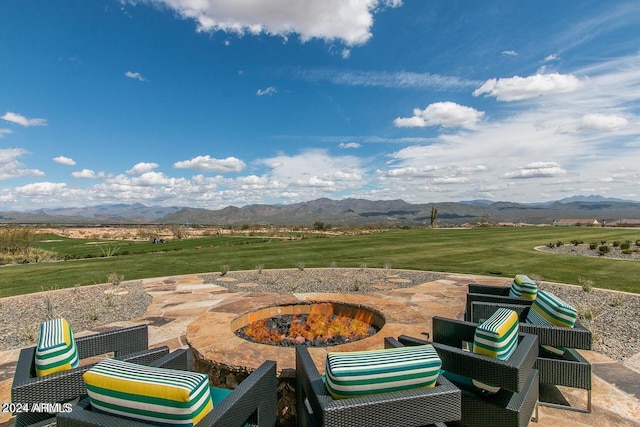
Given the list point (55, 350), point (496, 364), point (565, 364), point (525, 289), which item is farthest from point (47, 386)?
point (525, 289)

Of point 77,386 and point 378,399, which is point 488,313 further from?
point 77,386

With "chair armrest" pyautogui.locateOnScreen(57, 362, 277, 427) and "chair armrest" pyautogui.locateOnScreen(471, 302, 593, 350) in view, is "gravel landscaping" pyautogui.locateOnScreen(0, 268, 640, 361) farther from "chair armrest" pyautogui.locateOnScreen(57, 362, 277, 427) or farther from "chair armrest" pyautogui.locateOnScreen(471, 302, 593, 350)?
"chair armrest" pyautogui.locateOnScreen(57, 362, 277, 427)

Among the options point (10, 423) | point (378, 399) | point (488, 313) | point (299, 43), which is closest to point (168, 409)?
point (378, 399)

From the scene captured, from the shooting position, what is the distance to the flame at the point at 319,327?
4.07m

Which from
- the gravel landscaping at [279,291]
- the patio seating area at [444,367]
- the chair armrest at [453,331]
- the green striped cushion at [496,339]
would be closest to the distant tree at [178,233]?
the gravel landscaping at [279,291]

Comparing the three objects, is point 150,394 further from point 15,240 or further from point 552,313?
point 15,240

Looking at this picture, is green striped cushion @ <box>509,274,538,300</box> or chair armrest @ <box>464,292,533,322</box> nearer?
chair armrest @ <box>464,292,533,322</box>

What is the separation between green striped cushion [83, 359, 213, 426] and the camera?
1628 mm

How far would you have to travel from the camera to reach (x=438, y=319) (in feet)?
11.3

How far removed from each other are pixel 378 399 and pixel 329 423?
0.98 ft

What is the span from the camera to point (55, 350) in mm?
2391

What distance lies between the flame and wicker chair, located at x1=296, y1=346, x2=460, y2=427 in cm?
195

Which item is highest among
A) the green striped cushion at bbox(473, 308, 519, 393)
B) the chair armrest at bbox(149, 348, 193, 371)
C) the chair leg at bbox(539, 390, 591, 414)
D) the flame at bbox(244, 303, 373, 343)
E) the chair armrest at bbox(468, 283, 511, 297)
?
the green striped cushion at bbox(473, 308, 519, 393)

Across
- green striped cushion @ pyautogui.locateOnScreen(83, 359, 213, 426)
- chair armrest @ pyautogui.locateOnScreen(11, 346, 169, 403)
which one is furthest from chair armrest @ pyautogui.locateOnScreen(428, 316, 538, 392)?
chair armrest @ pyautogui.locateOnScreen(11, 346, 169, 403)
